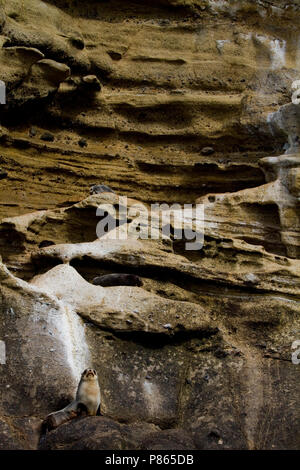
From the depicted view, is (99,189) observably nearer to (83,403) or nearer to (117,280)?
(117,280)

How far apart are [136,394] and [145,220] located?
2.97 m

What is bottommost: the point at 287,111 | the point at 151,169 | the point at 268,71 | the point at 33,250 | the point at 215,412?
the point at 215,412

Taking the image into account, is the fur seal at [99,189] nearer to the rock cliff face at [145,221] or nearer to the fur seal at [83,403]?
the rock cliff face at [145,221]

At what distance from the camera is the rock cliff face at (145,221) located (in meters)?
7.18

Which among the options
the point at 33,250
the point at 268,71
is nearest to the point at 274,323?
the point at 33,250

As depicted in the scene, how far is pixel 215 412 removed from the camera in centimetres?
715

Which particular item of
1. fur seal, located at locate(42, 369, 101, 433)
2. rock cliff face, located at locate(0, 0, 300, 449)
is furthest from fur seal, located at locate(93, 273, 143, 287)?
fur seal, located at locate(42, 369, 101, 433)

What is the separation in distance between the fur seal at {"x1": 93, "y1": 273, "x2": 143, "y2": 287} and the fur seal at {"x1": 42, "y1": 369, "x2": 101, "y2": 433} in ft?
6.36

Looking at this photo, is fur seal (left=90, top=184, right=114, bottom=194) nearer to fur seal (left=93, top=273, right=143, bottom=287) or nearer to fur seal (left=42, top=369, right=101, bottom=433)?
fur seal (left=93, top=273, right=143, bottom=287)

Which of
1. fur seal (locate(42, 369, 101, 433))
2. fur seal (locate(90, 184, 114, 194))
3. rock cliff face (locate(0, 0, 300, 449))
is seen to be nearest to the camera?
fur seal (locate(42, 369, 101, 433))

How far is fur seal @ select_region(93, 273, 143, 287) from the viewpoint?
8688mm

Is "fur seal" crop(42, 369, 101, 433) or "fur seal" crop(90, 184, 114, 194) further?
"fur seal" crop(90, 184, 114, 194)

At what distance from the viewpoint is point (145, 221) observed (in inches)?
378

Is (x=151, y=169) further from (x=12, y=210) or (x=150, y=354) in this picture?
(x=150, y=354)
